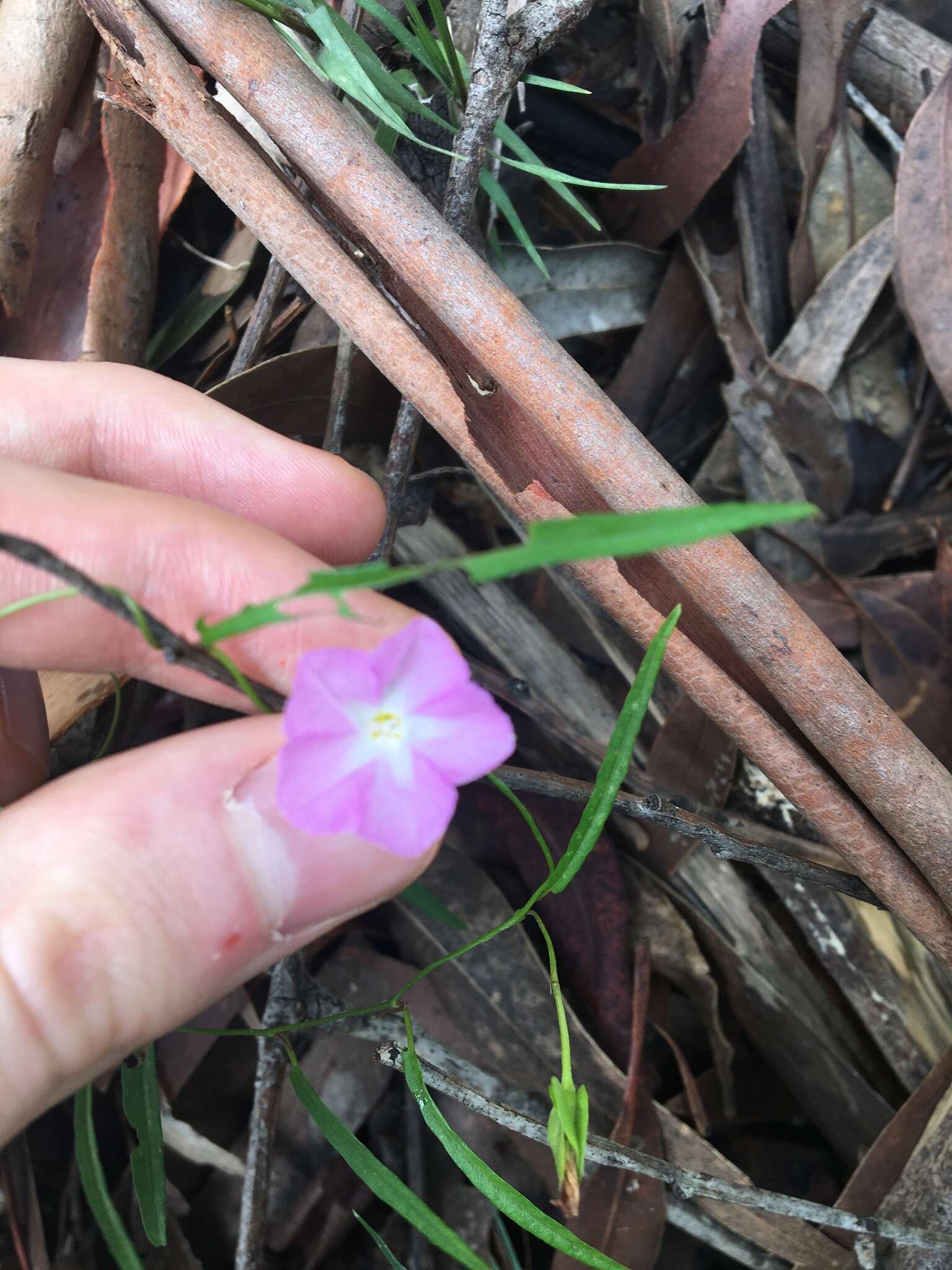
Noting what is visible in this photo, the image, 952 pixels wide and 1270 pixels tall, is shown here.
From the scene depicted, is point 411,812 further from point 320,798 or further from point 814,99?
point 814,99

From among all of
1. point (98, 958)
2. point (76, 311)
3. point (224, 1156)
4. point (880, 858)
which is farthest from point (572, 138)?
point (224, 1156)

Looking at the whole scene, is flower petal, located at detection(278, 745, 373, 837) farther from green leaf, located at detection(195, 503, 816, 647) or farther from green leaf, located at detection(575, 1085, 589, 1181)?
green leaf, located at detection(575, 1085, 589, 1181)

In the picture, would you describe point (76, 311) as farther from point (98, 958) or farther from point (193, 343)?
point (98, 958)

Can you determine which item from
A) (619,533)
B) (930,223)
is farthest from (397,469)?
(930,223)

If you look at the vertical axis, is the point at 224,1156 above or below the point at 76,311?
below

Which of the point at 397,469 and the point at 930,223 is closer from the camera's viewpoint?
the point at 397,469

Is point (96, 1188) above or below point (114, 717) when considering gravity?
below

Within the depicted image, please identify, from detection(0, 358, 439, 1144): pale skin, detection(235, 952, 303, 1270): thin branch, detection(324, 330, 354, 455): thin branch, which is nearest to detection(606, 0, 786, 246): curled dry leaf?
detection(324, 330, 354, 455): thin branch
